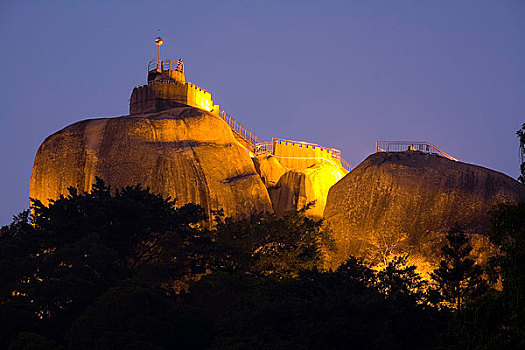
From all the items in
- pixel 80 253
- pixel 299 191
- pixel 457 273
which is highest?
pixel 299 191

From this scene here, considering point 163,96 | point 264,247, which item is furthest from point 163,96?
point 264,247

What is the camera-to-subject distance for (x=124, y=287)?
2727 centimetres

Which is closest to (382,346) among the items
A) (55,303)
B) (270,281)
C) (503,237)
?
(270,281)

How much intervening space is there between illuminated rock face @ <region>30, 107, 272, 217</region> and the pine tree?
12.3 meters

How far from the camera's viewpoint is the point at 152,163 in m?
41.9

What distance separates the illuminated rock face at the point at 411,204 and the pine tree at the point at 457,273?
5.00 ft

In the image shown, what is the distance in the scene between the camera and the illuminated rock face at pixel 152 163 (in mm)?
41812

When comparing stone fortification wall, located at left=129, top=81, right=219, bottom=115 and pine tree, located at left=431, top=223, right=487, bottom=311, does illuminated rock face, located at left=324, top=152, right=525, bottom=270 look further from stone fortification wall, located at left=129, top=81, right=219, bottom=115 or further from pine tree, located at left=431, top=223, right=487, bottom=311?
stone fortification wall, located at left=129, top=81, right=219, bottom=115

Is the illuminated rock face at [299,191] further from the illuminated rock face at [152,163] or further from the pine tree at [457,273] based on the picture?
the pine tree at [457,273]

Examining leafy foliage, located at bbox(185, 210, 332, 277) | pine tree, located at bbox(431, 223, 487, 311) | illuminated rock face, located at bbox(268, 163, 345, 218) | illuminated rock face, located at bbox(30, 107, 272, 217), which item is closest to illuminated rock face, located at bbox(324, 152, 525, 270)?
pine tree, located at bbox(431, 223, 487, 311)

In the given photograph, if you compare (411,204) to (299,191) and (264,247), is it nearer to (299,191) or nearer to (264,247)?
(264,247)

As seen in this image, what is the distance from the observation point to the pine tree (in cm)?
3231

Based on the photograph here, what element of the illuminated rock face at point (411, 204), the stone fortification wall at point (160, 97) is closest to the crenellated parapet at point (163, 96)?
the stone fortification wall at point (160, 97)

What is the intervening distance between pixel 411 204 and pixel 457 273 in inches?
239
